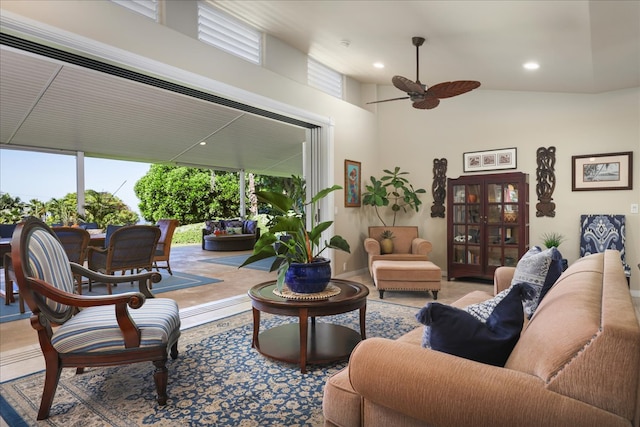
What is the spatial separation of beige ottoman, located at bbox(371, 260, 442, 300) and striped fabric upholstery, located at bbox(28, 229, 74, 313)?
3.15 metres

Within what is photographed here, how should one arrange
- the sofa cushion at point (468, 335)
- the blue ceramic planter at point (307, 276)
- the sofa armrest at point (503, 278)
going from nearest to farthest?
1. the sofa cushion at point (468, 335)
2. the blue ceramic planter at point (307, 276)
3. the sofa armrest at point (503, 278)

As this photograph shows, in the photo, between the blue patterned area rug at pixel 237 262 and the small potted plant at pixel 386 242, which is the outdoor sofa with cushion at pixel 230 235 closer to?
the blue patterned area rug at pixel 237 262

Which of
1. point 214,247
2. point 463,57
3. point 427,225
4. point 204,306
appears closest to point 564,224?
point 427,225

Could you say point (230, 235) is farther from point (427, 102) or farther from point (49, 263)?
point (49, 263)

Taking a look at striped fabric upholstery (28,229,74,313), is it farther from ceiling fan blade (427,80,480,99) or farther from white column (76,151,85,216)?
white column (76,151,85,216)

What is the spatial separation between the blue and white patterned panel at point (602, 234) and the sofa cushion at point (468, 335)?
4235 millimetres

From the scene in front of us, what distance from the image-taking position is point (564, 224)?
495 centimetres

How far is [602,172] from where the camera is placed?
4.65 meters

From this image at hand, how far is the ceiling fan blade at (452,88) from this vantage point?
11.0ft

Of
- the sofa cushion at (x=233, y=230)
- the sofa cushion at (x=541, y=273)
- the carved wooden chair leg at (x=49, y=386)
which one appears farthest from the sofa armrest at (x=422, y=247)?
the sofa cushion at (x=233, y=230)

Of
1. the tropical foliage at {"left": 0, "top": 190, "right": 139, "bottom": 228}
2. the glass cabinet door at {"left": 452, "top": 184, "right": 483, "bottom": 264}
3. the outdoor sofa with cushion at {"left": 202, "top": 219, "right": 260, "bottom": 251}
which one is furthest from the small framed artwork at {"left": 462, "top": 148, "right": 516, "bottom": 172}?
the tropical foliage at {"left": 0, "top": 190, "right": 139, "bottom": 228}

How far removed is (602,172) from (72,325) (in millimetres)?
5608

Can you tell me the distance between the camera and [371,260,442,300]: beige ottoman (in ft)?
14.4

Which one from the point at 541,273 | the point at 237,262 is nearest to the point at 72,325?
the point at 541,273
